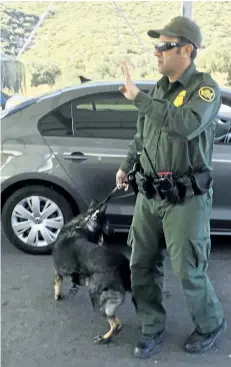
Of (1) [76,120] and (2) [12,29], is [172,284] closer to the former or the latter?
(1) [76,120]

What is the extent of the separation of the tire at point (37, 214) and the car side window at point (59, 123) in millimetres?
525

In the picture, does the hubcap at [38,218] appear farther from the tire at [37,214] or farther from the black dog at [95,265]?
the black dog at [95,265]

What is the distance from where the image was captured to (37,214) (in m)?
4.25

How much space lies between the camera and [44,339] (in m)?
3.01

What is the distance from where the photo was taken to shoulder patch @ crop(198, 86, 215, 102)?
91.0 inches

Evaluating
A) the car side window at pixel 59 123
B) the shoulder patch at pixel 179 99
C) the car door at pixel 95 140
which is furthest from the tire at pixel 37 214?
the shoulder patch at pixel 179 99

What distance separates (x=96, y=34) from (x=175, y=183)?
33.3 feet

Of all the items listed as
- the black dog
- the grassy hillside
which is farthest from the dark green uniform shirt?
the grassy hillside

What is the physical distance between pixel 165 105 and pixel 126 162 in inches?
29.6

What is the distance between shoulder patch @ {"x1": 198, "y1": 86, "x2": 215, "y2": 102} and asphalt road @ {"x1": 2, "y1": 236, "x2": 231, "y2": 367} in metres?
1.56

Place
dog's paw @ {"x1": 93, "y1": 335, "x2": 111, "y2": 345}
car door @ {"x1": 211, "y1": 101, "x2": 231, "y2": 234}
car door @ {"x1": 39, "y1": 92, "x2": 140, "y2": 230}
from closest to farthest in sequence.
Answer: dog's paw @ {"x1": 93, "y1": 335, "x2": 111, "y2": 345} < car door @ {"x1": 211, "y1": 101, "x2": 231, "y2": 234} < car door @ {"x1": 39, "y1": 92, "x2": 140, "y2": 230}

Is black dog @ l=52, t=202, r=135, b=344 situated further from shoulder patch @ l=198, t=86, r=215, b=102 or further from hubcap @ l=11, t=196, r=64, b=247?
shoulder patch @ l=198, t=86, r=215, b=102

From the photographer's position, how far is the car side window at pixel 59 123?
4.20 m

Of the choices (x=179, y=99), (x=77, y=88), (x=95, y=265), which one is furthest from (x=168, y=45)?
(x=77, y=88)
